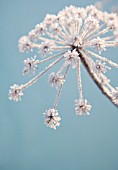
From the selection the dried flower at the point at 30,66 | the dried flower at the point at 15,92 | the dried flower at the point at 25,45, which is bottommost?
the dried flower at the point at 15,92

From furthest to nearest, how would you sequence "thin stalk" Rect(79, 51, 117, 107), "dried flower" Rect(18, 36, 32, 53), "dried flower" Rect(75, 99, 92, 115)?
"dried flower" Rect(18, 36, 32, 53) → "dried flower" Rect(75, 99, 92, 115) → "thin stalk" Rect(79, 51, 117, 107)

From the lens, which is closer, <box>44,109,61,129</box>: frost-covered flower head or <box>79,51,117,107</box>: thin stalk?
<box>79,51,117,107</box>: thin stalk

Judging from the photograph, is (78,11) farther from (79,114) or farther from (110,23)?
(79,114)

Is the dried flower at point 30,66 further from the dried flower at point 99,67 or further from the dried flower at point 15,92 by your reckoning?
the dried flower at point 99,67

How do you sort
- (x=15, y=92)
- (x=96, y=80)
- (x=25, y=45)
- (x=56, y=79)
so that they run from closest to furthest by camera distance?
(x=96, y=80) < (x=56, y=79) < (x=15, y=92) < (x=25, y=45)

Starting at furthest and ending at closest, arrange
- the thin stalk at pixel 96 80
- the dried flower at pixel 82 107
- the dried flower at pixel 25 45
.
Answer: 1. the dried flower at pixel 25 45
2. the dried flower at pixel 82 107
3. the thin stalk at pixel 96 80

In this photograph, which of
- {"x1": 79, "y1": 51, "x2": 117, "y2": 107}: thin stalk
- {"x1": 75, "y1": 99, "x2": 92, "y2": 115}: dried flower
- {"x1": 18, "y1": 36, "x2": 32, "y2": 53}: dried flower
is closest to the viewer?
{"x1": 79, "y1": 51, "x2": 117, "y2": 107}: thin stalk

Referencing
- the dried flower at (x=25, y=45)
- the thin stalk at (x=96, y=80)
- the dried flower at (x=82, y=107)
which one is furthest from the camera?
the dried flower at (x=25, y=45)

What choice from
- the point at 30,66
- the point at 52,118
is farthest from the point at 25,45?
the point at 52,118

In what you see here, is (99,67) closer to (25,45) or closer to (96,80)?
(96,80)

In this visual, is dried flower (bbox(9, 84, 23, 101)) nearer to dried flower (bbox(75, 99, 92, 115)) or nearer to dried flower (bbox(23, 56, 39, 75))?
dried flower (bbox(23, 56, 39, 75))

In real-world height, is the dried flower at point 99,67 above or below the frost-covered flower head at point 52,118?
above
